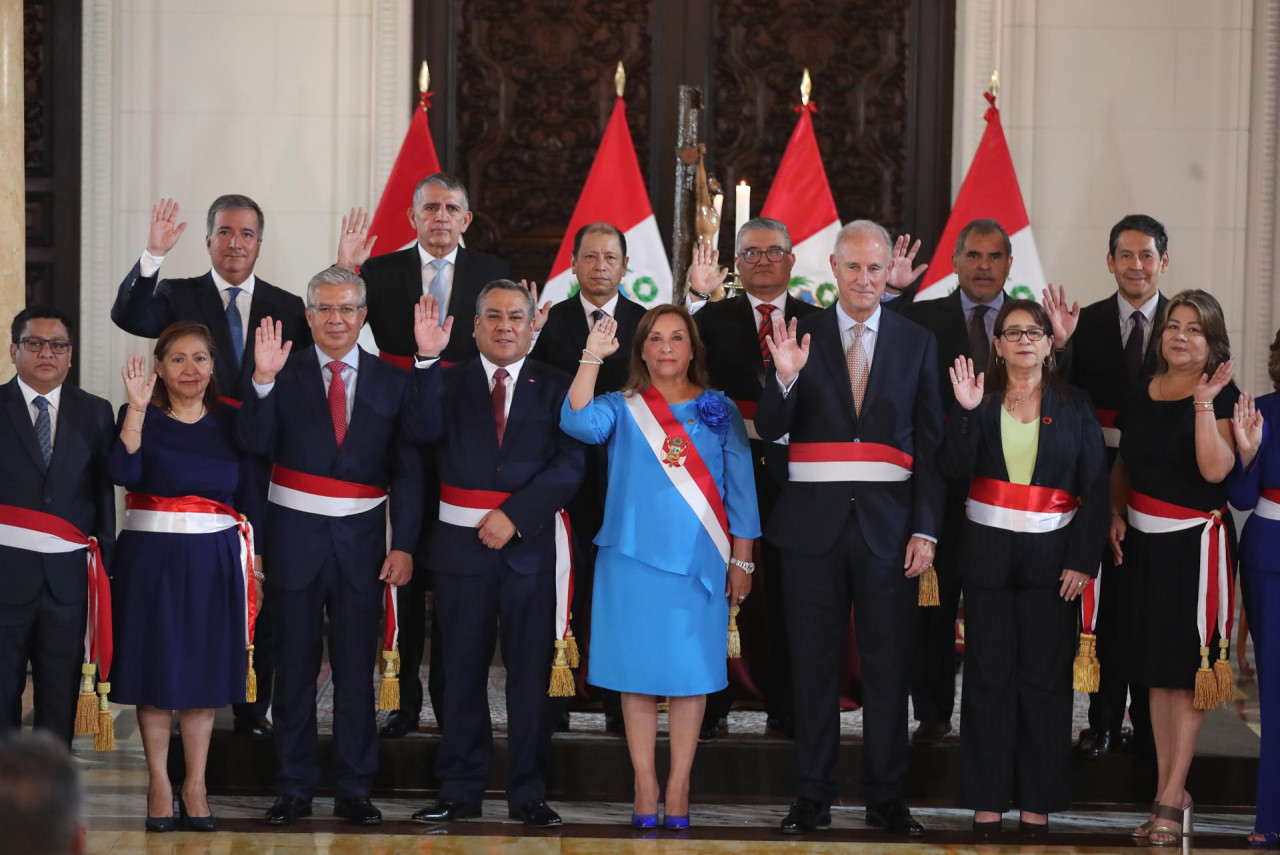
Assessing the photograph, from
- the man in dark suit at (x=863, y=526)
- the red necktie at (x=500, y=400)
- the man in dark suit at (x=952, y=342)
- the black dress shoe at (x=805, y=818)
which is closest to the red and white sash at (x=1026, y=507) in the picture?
the man in dark suit at (x=863, y=526)

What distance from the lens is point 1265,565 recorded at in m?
4.52

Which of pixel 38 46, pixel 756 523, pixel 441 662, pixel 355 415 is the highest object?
pixel 38 46

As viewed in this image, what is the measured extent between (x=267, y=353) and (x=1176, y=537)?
2.65 metres

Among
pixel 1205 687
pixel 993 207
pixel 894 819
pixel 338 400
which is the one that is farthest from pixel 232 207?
pixel 993 207

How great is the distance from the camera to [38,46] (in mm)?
7492

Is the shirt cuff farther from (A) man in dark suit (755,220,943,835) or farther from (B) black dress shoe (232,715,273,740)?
(A) man in dark suit (755,220,943,835)

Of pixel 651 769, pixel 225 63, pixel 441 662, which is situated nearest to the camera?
pixel 651 769

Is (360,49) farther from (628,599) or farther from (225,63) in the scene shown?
(628,599)

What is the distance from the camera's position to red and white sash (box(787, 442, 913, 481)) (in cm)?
453

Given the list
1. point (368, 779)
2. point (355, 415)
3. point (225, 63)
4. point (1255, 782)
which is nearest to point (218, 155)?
point (225, 63)

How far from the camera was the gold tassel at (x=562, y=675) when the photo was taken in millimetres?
4609

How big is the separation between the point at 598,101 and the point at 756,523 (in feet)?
11.9

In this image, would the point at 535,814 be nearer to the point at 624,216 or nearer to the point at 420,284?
the point at 420,284

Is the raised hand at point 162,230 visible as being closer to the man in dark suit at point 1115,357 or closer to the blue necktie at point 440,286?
the blue necktie at point 440,286
